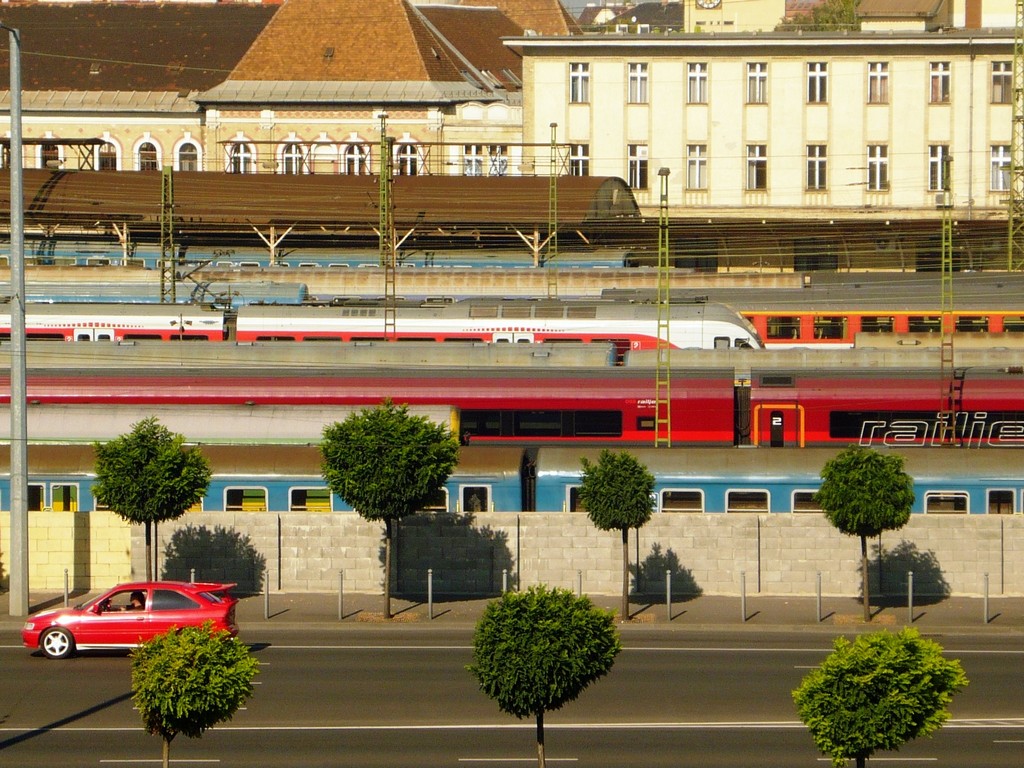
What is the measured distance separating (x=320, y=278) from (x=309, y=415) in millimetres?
23617

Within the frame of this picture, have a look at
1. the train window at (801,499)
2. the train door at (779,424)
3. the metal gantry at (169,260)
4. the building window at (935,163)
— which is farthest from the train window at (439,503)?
the building window at (935,163)

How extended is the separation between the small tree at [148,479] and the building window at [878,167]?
5697cm

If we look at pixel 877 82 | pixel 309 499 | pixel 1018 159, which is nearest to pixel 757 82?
pixel 877 82

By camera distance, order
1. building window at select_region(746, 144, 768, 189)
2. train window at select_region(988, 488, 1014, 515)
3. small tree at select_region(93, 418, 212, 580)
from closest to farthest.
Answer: small tree at select_region(93, 418, 212, 580) < train window at select_region(988, 488, 1014, 515) < building window at select_region(746, 144, 768, 189)

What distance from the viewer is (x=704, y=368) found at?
39.6 m

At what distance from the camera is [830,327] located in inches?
2016

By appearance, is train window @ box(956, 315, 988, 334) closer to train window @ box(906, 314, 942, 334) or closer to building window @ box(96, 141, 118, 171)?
train window @ box(906, 314, 942, 334)

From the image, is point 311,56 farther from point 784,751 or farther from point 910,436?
point 784,751

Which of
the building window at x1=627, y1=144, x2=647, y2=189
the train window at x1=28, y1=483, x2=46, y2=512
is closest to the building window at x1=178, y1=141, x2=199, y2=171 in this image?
the building window at x1=627, y1=144, x2=647, y2=189

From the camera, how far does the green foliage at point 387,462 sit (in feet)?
96.9

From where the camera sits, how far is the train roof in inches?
1291

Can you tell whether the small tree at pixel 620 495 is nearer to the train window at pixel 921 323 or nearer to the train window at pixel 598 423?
the train window at pixel 598 423

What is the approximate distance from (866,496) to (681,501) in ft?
15.8

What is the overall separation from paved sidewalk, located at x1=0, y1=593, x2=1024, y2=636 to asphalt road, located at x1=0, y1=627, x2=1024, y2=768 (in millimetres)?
1811
